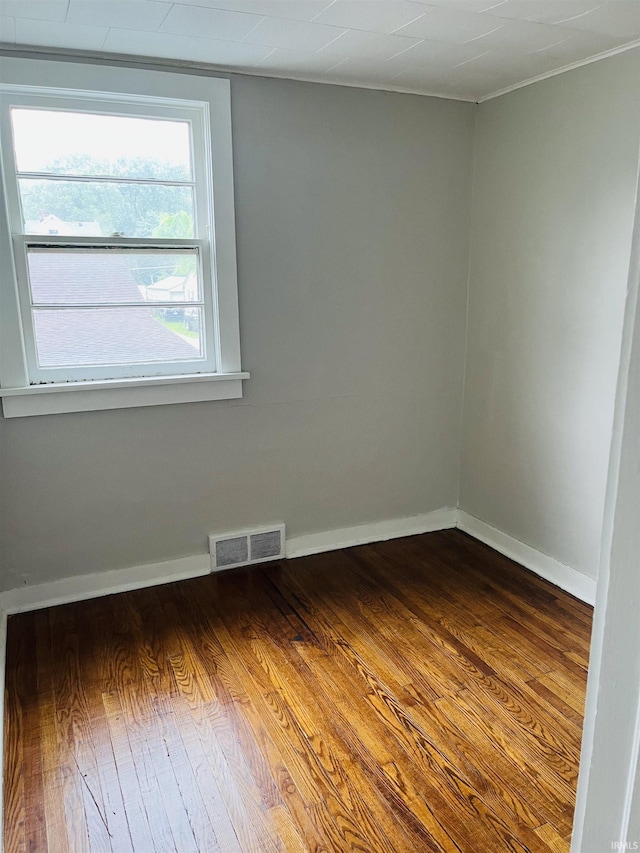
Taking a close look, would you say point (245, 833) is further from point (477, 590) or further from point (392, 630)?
point (477, 590)

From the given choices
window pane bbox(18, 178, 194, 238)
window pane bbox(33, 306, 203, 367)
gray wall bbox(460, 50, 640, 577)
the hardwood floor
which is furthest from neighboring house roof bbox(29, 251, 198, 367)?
gray wall bbox(460, 50, 640, 577)

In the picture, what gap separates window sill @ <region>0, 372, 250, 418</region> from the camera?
251cm

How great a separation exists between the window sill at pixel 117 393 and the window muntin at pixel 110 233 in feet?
0.22

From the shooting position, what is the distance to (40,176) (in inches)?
95.4

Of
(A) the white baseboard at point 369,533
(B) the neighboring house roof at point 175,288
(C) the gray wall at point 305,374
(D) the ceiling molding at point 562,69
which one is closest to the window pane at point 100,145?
(C) the gray wall at point 305,374

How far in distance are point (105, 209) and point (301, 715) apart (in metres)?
2.08

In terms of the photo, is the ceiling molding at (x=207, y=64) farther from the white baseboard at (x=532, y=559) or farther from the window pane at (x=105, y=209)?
the white baseboard at (x=532, y=559)

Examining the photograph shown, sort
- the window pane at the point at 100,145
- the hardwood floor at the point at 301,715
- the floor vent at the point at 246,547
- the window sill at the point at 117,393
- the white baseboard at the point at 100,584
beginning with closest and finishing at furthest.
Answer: the hardwood floor at the point at 301,715, the window pane at the point at 100,145, the window sill at the point at 117,393, the white baseboard at the point at 100,584, the floor vent at the point at 246,547

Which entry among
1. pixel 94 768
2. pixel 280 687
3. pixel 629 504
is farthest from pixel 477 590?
pixel 629 504

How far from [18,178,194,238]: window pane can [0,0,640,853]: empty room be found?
12 mm

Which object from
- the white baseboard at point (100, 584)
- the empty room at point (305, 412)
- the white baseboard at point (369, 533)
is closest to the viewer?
the empty room at point (305, 412)

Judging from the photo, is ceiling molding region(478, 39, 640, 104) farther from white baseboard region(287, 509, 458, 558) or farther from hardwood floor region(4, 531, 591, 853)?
hardwood floor region(4, 531, 591, 853)

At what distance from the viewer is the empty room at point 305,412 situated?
6.17 feet

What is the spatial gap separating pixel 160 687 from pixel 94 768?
38cm
